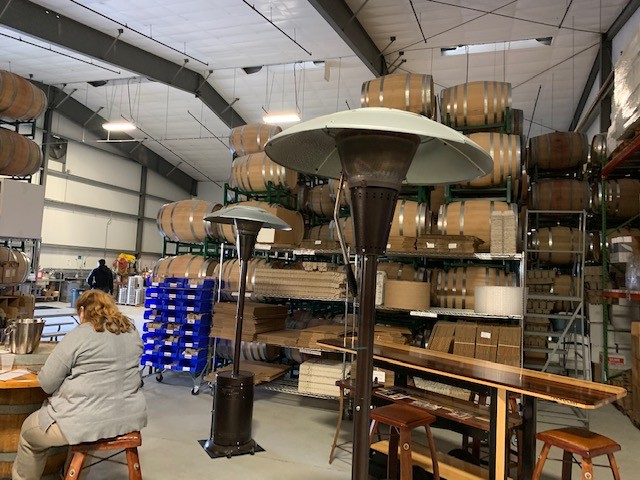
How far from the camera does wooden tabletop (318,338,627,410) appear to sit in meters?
2.72

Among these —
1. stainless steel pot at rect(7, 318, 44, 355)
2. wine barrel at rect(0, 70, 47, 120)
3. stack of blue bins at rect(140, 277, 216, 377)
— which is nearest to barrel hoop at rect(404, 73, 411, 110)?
stack of blue bins at rect(140, 277, 216, 377)

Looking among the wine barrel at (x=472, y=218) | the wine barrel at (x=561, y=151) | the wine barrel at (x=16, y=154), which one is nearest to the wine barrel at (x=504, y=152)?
the wine barrel at (x=472, y=218)

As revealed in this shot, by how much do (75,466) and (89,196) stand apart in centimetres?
1887

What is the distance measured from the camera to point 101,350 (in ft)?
9.65

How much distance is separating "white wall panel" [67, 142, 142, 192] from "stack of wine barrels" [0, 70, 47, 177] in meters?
11.9

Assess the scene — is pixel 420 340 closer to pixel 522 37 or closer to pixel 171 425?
pixel 171 425

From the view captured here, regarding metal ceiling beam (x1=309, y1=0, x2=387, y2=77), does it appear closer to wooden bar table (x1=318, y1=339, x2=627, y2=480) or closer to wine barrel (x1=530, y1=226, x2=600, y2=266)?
wine barrel (x1=530, y1=226, x2=600, y2=266)

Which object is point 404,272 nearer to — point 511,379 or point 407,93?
point 407,93

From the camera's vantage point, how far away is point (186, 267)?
7.58 meters

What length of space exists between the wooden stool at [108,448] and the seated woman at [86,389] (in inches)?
2.1

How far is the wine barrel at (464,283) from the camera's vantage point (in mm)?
5871

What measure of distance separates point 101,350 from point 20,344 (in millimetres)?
845

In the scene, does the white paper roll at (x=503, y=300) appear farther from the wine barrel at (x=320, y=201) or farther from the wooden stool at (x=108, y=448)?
the wooden stool at (x=108, y=448)

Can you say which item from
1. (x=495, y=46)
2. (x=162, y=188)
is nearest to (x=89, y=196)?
(x=162, y=188)
